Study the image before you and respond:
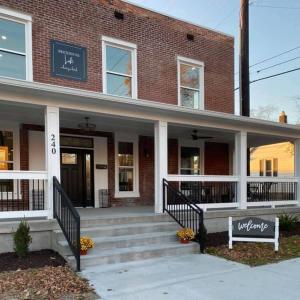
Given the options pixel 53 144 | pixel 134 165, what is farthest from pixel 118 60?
pixel 53 144

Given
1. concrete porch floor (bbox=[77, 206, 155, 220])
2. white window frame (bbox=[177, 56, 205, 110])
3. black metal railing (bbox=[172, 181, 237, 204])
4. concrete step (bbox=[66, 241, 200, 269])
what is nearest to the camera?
concrete step (bbox=[66, 241, 200, 269])

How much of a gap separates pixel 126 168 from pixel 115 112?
3932 mm

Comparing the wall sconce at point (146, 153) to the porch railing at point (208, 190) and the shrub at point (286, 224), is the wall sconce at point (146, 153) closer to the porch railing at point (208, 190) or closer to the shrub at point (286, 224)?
the porch railing at point (208, 190)

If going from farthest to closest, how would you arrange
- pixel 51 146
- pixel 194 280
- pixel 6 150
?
pixel 6 150
pixel 51 146
pixel 194 280

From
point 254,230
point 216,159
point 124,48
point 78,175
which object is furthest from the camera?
point 216,159

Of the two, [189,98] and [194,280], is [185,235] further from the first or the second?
[189,98]

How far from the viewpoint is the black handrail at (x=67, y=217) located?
6275mm

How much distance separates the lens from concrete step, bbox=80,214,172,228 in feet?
25.5

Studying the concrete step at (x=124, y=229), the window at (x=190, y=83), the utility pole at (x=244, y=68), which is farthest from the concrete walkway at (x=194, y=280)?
the utility pole at (x=244, y=68)

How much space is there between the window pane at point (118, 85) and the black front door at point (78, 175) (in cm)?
207

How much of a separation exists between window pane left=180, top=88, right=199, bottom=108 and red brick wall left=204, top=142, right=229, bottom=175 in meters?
1.84

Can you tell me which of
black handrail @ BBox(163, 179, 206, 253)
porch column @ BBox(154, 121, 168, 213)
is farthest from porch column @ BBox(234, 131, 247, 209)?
porch column @ BBox(154, 121, 168, 213)

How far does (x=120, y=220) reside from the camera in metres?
8.20

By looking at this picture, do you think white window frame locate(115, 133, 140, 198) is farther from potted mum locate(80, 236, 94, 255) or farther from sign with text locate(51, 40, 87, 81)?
potted mum locate(80, 236, 94, 255)
